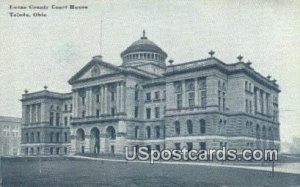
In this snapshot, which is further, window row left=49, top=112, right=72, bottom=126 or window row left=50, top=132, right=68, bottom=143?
window row left=49, top=112, right=72, bottom=126

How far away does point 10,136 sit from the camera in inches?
2901

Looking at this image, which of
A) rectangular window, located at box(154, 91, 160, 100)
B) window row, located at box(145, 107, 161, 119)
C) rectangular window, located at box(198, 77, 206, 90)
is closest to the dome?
rectangular window, located at box(154, 91, 160, 100)

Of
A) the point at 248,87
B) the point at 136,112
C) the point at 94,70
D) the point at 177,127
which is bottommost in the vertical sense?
the point at 177,127

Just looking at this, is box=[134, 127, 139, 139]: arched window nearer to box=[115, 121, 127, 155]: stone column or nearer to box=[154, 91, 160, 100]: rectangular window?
box=[115, 121, 127, 155]: stone column

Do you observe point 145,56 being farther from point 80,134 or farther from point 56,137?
point 56,137

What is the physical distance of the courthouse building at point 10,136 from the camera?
69231 millimetres

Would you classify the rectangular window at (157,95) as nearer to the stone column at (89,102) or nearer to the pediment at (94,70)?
the pediment at (94,70)

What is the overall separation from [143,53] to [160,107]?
38.4ft

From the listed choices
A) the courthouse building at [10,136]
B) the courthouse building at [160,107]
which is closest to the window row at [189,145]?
the courthouse building at [160,107]

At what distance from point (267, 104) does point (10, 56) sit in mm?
35869

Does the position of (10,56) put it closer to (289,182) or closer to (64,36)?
(64,36)

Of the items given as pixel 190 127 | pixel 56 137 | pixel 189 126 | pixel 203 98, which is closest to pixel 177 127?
pixel 189 126

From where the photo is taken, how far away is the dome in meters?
56.3

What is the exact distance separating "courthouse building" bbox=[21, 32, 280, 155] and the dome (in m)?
0.14
